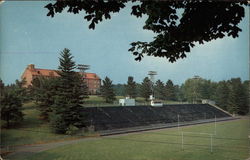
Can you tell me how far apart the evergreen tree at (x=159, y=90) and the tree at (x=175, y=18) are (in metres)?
29.1

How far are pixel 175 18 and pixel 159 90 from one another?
29969 millimetres

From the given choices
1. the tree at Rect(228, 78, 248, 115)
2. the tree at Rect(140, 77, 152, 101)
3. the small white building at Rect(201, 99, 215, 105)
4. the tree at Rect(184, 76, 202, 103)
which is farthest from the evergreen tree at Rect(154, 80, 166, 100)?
the tree at Rect(228, 78, 248, 115)

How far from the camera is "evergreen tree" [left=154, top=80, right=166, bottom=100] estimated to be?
102ft

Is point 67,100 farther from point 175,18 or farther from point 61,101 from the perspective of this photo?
point 175,18

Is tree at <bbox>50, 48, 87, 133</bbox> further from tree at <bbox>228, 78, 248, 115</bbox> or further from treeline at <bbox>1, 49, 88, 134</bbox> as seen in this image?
tree at <bbox>228, 78, 248, 115</bbox>

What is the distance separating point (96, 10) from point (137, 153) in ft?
24.6

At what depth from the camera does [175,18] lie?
198 cm

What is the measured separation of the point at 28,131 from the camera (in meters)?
12.0

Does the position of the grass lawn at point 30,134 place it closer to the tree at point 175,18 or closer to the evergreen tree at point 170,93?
the tree at point 175,18

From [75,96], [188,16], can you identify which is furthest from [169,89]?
[188,16]

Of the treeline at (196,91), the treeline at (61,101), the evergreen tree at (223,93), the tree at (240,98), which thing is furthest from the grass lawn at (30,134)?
the evergreen tree at (223,93)

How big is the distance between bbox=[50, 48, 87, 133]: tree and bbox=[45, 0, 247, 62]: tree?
11380mm

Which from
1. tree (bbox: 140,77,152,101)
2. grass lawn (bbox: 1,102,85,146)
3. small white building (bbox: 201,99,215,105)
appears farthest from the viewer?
tree (bbox: 140,77,152,101)

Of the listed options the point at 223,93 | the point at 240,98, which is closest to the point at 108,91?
the point at 223,93
